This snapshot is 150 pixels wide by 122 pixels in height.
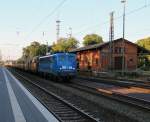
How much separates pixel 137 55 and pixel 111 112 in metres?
56.6

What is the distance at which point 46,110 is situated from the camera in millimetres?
14586

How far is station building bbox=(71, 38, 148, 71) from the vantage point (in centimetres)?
6500

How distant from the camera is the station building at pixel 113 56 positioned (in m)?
65.0

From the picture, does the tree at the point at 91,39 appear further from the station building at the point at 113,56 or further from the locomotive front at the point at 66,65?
the locomotive front at the point at 66,65

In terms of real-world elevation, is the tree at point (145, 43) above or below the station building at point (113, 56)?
above

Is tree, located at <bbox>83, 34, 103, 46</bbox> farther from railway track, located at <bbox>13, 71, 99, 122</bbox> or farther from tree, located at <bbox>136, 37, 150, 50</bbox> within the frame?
railway track, located at <bbox>13, 71, 99, 122</bbox>

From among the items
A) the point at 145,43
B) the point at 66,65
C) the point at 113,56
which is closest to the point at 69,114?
the point at 66,65

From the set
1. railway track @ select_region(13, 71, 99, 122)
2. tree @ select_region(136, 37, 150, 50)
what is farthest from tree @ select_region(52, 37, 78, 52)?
railway track @ select_region(13, 71, 99, 122)

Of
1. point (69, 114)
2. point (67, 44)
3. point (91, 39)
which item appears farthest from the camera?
point (91, 39)

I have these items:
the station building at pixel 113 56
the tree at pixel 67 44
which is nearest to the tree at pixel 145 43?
the tree at pixel 67 44

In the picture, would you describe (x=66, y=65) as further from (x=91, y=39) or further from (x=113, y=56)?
(x=91, y=39)

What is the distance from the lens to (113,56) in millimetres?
66438

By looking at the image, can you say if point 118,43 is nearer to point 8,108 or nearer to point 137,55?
point 137,55

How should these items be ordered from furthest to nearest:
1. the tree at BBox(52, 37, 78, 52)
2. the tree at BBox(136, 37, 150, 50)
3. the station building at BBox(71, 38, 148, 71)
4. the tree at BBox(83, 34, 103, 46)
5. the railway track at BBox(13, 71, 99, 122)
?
1. the tree at BBox(83, 34, 103, 46)
2. the tree at BBox(136, 37, 150, 50)
3. the tree at BBox(52, 37, 78, 52)
4. the station building at BBox(71, 38, 148, 71)
5. the railway track at BBox(13, 71, 99, 122)
